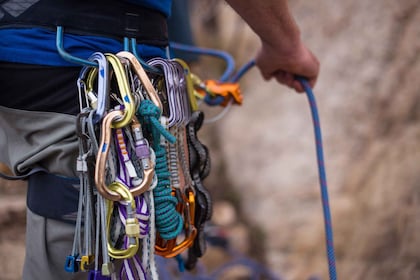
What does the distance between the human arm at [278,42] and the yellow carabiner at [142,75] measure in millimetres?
191

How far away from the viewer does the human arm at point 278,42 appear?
0.77 meters

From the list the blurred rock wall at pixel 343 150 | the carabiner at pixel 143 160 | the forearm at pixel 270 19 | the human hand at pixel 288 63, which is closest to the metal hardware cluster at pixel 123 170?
the carabiner at pixel 143 160

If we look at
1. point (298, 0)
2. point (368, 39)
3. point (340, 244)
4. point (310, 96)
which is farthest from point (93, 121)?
point (298, 0)

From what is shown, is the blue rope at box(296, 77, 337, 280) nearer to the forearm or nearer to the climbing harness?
the forearm

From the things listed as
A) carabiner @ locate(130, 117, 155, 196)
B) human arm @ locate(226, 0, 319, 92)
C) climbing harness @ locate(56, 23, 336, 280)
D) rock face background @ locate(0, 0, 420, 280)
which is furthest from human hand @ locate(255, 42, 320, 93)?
rock face background @ locate(0, 0, 420, 280)

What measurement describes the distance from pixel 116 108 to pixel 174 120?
120mm

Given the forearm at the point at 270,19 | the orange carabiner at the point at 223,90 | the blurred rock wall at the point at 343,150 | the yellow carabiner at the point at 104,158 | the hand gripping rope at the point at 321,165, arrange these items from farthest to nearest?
the blurred rock wall at the point at 343,150
the orange carabiner at the point at 223,90
the hand gripping rope at the point at 321,165
the forearm at the point at 270,19
the yellow carabiner at the point at 104,158

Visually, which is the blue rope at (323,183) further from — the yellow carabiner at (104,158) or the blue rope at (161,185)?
the yellow carabiner at (104,158)

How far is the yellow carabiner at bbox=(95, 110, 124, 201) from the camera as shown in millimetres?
620

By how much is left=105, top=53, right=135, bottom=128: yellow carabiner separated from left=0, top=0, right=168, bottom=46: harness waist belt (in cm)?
7

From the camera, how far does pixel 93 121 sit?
0.65 m

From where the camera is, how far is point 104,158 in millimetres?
626

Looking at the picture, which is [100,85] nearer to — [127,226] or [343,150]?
[127,226]

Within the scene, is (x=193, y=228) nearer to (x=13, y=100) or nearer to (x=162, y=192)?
(x=162, y=192)
